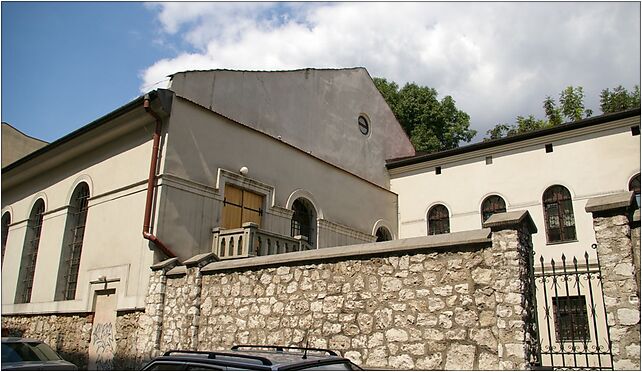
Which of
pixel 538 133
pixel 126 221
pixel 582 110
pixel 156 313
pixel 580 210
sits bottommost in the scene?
pixel 156 313

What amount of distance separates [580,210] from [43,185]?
55.9 ft

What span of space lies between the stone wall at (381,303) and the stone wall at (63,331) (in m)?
3.09

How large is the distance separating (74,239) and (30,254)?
297 centimetres

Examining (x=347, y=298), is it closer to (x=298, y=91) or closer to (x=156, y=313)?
(x=156, y=313)

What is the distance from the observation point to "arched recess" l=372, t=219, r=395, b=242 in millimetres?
19734

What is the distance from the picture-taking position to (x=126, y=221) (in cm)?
1270

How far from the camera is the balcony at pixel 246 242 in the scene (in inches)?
468

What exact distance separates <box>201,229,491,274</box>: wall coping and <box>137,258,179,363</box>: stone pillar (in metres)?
1.12

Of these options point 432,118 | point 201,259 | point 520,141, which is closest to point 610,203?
point 201,259

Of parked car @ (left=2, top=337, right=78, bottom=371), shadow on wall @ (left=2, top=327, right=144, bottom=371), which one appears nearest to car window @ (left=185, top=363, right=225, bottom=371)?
parked car @ (left=2, top=337, right=78, bottom=371)

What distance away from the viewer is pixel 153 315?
11078 millimetres

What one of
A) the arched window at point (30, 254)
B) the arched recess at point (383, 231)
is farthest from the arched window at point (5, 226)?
the arched recess at point (383, 231)

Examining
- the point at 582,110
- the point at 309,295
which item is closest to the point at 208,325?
the point at 309,295

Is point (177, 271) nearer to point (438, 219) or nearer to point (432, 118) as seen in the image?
point (438, 219)
